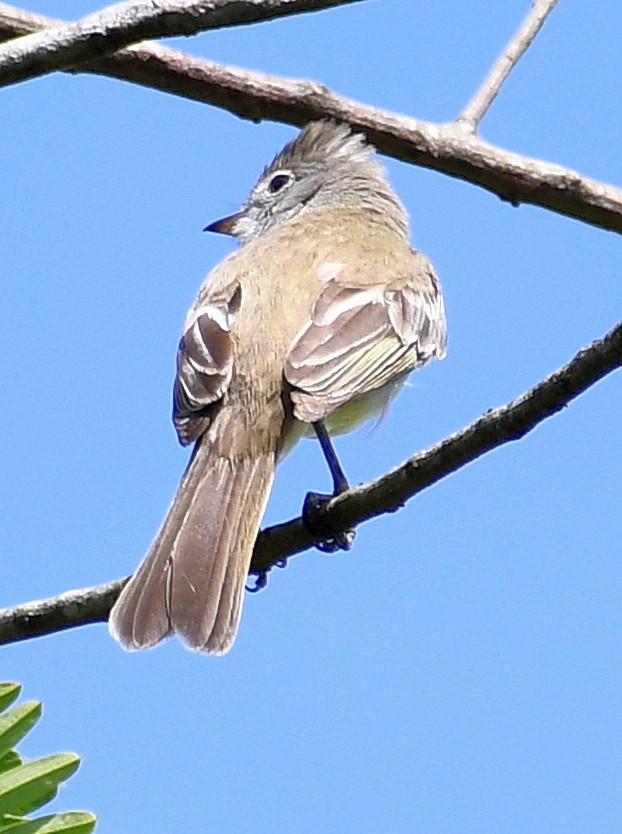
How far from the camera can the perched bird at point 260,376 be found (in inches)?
130

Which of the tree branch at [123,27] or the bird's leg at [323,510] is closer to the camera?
the tree branch at [123,27]

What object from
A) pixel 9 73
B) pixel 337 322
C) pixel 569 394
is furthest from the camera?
pixel 337 322

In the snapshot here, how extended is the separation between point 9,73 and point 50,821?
1.00 metres

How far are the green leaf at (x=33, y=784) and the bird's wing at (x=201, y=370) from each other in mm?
2710

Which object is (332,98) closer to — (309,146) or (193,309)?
(193,309)

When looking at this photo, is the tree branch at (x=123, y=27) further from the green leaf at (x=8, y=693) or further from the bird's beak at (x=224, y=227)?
the bird's beak at (x=224, y=227)

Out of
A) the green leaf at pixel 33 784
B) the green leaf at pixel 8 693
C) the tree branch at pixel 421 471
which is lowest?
the green leaf at pixel 33 784

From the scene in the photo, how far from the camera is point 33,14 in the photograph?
3246mm

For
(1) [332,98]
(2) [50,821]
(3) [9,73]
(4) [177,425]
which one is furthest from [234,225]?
(2) [50,821]

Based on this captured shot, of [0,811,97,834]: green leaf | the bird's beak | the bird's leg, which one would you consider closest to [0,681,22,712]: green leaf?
[0,811,97,834]: green leaf

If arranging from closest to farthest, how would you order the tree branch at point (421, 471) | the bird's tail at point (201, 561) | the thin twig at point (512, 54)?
the tree branch at point (421, 471) → the bird's tail at point (201, 561) → the thin twig at point (512, 54)

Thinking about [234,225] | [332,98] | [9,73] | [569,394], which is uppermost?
[234,225]

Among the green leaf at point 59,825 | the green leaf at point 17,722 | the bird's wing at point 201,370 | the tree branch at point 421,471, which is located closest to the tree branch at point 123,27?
the tree branch at point 421,471

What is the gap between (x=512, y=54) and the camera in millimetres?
3939
